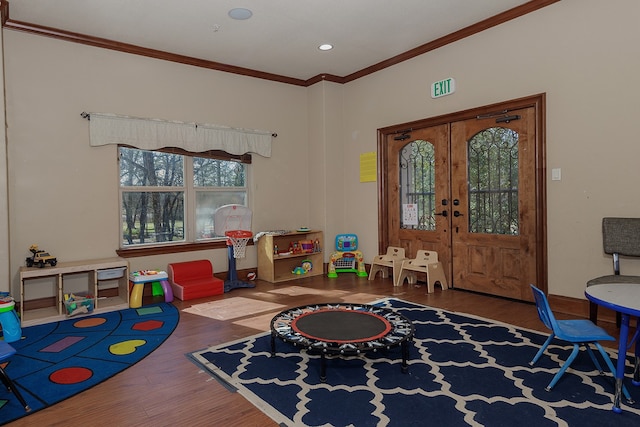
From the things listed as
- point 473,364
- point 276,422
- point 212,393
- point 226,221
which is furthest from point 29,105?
point 473,364

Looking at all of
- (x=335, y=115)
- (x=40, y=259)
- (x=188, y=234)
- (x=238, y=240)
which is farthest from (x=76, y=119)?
(x=335, y=115)

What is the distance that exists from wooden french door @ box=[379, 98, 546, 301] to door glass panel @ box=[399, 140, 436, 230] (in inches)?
0.5

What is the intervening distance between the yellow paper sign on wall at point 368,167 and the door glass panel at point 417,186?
44 centimetres

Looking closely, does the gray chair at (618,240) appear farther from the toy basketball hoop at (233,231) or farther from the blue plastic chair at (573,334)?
the toy basketball hoop at (233,231)

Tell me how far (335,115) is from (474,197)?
2.59 meters

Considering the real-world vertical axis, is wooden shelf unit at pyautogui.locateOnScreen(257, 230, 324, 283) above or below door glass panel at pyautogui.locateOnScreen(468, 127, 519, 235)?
below

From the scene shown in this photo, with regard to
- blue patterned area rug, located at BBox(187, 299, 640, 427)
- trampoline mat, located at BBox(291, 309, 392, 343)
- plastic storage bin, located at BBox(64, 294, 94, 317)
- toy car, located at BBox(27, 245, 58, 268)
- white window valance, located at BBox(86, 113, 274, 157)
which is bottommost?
blue patterned area rug, located at BBox(187, 299, 640, 427)

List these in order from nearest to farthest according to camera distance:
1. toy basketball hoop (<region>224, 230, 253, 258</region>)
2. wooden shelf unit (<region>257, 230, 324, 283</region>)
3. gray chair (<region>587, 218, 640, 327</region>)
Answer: gray chair (<region>587, 218, 640, 327</region>) < toy basketball hoop (<region>224, 230, 253, 258</region>) < wooden shelf unit (<region>257, 230, 324, 283</region>)

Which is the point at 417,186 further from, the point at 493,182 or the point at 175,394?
the point at 175,394

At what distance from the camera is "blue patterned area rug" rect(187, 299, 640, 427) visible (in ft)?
7.23

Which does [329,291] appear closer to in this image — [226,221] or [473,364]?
[226,221]

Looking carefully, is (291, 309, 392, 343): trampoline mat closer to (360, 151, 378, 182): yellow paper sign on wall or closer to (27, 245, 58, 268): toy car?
(27, 245, 58, 268): toy car

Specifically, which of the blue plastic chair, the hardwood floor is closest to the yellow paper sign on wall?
the hardwood floor

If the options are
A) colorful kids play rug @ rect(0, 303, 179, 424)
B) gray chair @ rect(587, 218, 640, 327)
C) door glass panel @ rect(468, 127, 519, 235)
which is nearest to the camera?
colorful kids play rug @ rect(0, 303, 179, 424)
